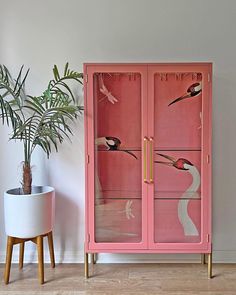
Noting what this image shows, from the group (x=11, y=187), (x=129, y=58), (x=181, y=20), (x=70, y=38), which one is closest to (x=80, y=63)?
(x=70, y=38)

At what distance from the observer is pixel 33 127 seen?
2.67 m

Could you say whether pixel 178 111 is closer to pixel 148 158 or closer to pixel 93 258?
pixel 148 158

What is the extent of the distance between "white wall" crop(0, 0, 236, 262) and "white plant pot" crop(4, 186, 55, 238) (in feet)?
1.74

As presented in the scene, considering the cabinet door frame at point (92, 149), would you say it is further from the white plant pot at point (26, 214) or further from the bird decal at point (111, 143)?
the white plant pot at point (26, 214)

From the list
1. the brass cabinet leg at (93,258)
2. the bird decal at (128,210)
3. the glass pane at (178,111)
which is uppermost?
the glass pane at (178,111)

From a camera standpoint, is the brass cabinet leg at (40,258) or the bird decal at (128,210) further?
the bird decal at (128,210)

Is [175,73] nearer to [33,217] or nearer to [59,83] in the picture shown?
[59,83]

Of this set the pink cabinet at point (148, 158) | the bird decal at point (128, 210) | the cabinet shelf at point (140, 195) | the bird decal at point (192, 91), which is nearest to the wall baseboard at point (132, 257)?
the pink cabinet at point (148, 158)

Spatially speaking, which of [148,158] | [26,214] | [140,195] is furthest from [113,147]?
[26,214]

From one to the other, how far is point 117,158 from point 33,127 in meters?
0.72

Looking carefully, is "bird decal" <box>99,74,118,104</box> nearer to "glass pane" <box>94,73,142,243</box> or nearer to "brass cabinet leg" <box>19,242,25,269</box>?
"glass pane" <box>94,73,142,243</box>

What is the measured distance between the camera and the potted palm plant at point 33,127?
7.99ft

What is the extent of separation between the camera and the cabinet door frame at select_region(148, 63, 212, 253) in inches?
97.3

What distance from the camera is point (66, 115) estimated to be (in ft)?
9.08
